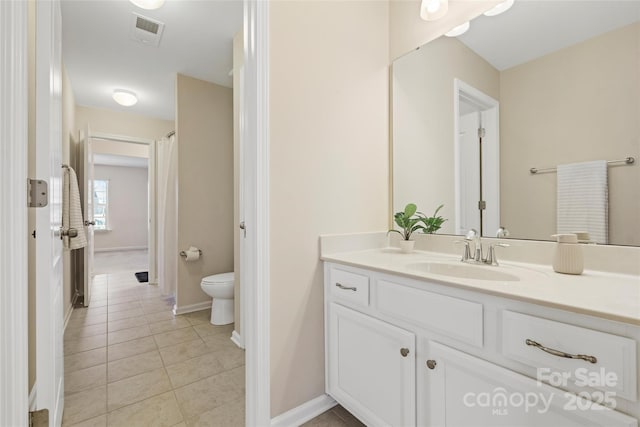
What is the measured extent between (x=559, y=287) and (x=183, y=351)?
227 centimetres

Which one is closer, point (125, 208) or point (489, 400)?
point (489, 400)

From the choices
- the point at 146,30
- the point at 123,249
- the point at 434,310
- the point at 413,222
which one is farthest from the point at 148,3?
the point at 123,249

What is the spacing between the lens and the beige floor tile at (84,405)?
1.41 metres

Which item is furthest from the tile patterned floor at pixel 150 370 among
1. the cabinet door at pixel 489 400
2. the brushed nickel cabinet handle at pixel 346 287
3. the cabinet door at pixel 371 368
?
the cabinet door at pixel 489 400

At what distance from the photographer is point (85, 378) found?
1750mm

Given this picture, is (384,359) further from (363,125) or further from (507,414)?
(363,125)

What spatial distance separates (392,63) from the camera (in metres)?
1.76

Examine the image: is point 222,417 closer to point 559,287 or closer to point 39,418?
point 39,418

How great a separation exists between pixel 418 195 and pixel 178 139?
243 cm

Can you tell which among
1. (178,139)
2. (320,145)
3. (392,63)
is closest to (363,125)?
(320,145)

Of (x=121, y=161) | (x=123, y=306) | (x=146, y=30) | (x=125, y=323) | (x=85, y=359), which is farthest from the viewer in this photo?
(x=121, y=161)

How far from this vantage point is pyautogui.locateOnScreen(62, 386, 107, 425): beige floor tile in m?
1.41

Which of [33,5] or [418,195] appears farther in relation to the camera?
[418,195]

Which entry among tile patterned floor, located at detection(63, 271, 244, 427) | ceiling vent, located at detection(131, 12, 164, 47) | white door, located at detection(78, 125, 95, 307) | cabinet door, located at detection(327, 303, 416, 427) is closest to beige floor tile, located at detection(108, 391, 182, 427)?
tile patterned floor, located at detection(63, 271, 244, 427)
